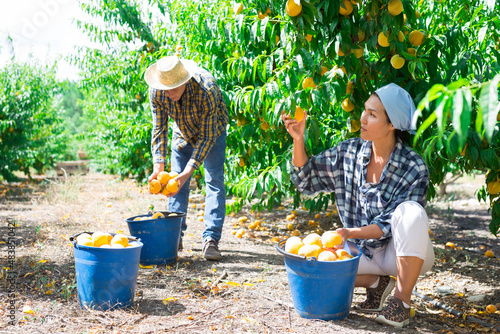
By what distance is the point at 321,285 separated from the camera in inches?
77.7

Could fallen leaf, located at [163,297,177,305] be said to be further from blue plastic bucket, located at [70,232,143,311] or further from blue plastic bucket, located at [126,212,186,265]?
blue plastic bucket, located at [126,212,186,265]

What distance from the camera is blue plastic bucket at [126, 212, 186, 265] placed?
9.34 ft

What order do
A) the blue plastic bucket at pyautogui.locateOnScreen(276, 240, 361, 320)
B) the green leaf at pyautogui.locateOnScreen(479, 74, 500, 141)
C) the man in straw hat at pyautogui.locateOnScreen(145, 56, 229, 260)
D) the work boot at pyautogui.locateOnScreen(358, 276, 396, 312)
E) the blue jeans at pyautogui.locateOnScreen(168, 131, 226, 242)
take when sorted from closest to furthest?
the green leaf at pyautogui.locateOnScreen(479, 74, 500, 141) → the blue plastic bucket at pyautogui.locateOnScreen(276, 240, 361, 320) → the work boot at pyautogui.locateOnScreen(358, 276, 396, 312) → the man in straw hat at pyautogui.locateOnScreen(145, 56, 229, 260) → the blue jeans at pyautogui.locateOnScreen(168, 131, 226, 242)

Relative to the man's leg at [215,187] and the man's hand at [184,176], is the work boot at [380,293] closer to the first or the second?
the man's leg at [215,187]

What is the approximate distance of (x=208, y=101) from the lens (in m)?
3.06

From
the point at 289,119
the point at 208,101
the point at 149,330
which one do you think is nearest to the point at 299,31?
the point at 289,119

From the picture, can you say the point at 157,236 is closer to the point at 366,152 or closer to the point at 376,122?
the point at 366,152

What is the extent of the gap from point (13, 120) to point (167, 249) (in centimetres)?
621

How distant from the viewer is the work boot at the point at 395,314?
205 cm

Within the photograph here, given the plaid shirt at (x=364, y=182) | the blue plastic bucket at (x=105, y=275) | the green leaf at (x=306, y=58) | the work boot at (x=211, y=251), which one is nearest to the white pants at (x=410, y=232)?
the plaid shirt at (x=364, y=182)

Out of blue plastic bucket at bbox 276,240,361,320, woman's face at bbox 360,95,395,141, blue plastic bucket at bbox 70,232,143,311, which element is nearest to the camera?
blue plastic bucket at bbox 276,240,361,320

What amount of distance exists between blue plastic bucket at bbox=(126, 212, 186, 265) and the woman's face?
4.82ft

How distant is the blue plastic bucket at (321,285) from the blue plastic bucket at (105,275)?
2.54 ft

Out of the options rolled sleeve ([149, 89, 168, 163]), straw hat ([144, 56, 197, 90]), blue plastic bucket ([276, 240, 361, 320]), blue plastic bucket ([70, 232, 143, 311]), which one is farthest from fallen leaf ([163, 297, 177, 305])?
straw hat ([144, 56, 197, 90])
